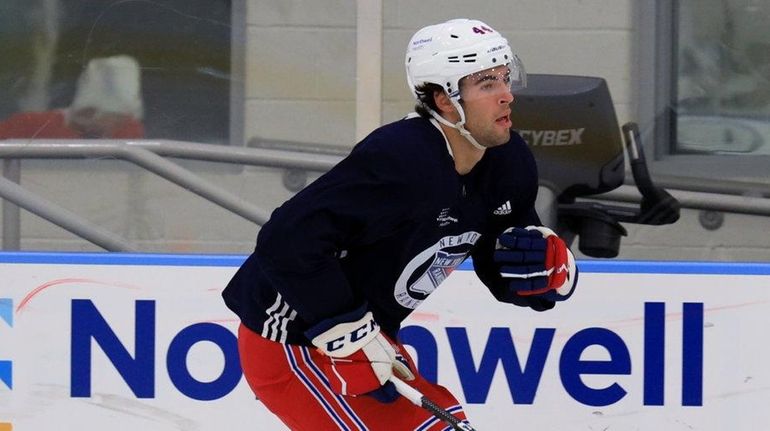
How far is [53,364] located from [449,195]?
164cm

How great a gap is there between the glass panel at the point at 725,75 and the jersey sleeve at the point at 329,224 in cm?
155

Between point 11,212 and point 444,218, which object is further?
point 11,212

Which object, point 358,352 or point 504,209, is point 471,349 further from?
point 358,352

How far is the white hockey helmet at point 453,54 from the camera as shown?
2.76 metres

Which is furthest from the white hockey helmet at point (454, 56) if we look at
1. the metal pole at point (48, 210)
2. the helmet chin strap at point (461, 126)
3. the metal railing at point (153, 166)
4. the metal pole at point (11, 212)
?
the metal pole at point (11, 212)

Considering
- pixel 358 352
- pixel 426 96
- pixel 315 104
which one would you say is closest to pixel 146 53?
pixel 315 104

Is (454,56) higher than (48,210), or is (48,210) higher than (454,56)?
(454,56)

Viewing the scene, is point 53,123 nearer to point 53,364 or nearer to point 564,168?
point 53,364

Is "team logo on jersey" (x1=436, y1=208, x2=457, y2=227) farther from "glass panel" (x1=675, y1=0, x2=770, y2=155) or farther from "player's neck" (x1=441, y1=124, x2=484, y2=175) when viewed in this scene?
"glass panel" (x1=675, y1=0, x2=770, y2=155)

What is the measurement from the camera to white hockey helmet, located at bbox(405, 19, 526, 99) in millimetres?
2764

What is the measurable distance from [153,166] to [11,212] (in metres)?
0.41

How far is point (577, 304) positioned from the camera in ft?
12.8

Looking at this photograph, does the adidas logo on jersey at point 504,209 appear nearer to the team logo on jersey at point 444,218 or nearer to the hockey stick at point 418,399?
the team logo on jersey at point 444,218

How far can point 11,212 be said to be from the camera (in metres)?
4.09
